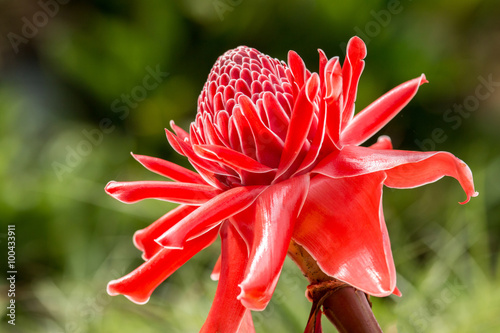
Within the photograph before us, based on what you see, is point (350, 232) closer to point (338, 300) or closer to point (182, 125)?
point (338, 300)

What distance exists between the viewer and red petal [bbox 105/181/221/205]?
37 cm

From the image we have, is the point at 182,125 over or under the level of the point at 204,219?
under

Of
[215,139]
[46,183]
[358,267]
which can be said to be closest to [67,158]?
[46,183]

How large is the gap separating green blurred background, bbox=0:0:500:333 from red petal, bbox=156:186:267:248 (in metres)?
0.54

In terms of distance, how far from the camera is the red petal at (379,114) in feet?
1.17

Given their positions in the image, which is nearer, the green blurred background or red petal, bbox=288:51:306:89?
red petal, bbox=288:51:306:89

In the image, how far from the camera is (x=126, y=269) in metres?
1.20

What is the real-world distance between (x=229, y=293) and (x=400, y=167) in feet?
0.43

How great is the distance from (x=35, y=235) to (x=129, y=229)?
9.8 inches

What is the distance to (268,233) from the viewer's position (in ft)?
0.95

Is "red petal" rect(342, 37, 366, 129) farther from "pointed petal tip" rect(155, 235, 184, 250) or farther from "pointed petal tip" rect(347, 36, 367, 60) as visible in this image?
"pointed petal tip" rect(155, 235, 184, 250)

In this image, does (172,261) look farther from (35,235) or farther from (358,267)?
(35,235)

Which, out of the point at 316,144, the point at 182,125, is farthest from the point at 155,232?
the point at 182,125

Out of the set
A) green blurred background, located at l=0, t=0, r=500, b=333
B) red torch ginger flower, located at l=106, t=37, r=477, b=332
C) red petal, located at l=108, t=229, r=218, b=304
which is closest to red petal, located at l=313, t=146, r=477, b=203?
red torch ginger flower, located at l=106, t=37, r=477, b=332
